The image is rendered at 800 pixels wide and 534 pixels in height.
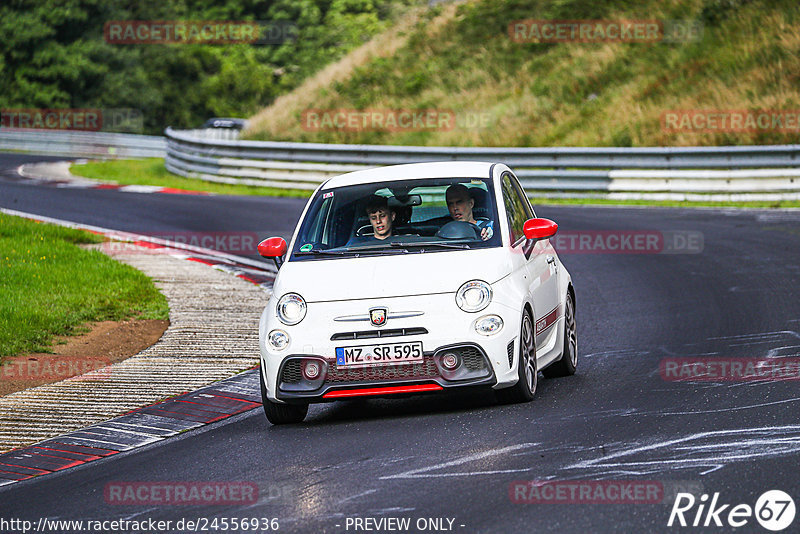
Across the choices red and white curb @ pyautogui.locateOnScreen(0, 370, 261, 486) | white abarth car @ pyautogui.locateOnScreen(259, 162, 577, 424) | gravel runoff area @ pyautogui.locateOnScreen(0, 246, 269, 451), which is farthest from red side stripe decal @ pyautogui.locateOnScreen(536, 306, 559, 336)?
gravel runoff area @ pyautogui.locateOnScreen(0, 246, 269, 451)

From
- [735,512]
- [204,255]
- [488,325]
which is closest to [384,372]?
[488,325]

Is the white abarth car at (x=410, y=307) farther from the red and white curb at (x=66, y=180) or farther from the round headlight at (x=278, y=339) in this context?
the red and white curb at (x=66, y=180)


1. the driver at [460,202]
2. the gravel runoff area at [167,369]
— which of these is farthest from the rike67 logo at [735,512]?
the gravel runoff area at [167,369]

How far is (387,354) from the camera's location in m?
8.02

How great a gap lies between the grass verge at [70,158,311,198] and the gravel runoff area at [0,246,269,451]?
1454 cm

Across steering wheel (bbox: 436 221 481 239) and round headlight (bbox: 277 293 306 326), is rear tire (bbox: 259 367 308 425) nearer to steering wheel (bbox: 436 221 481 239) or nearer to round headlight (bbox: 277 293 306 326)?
round headlight (bbox: 277 293 306 326)

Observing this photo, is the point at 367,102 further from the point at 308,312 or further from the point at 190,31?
the point at 190,31

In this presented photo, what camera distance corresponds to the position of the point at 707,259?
1612 centimetres

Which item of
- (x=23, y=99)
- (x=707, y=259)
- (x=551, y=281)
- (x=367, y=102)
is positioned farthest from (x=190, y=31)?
(x=551, y=281)

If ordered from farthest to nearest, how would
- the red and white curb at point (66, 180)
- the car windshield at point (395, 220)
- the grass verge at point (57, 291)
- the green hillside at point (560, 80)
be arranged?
the green hillside at point (560, 80) < the red and white curb at point (66, 180) < the grass verge at point (57, 291) < the car windshield at point (395, 220)

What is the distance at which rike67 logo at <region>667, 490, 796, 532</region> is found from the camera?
5.39 meters

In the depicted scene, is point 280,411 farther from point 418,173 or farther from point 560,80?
point 560,80

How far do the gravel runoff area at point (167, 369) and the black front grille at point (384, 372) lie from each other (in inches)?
76.9

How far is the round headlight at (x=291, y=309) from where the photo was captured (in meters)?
8.23
